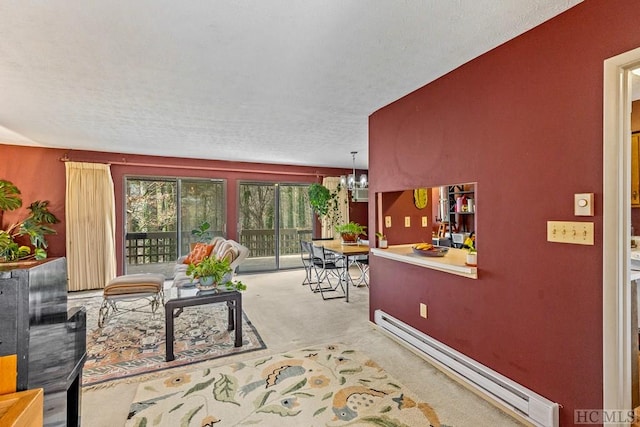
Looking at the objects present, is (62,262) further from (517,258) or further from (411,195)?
(411,195)

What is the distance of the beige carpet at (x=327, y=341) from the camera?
1.94 metres

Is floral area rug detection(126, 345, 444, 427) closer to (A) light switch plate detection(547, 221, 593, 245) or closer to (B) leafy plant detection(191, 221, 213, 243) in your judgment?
(A) light switch plate detection(547, 221, 593, 245)

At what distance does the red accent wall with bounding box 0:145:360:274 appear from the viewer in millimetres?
4824

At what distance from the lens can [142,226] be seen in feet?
19.0

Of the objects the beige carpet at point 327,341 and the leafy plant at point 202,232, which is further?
the leafy plant at point 202,232

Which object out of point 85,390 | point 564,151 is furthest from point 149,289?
point 564,151

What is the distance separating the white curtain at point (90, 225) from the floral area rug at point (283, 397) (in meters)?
3.86

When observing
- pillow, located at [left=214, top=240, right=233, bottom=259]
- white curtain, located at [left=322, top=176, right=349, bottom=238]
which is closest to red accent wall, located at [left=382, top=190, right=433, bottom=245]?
pillow, located at [left=214, top=240, right=233, bottom=259]

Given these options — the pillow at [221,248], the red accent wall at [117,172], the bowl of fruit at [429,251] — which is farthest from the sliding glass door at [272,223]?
the bowl of fruit at [429,251]

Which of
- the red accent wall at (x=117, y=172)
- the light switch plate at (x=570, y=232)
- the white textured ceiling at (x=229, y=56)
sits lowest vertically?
the light switch plate at (x=570, y=232)

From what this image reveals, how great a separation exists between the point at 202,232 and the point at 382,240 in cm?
415

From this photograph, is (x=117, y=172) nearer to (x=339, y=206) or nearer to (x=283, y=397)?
(x=339, y=206)

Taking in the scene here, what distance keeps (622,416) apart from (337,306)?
2.99 meters

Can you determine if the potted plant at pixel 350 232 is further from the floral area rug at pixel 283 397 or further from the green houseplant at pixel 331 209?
the floral area rug at pixel 283 397
